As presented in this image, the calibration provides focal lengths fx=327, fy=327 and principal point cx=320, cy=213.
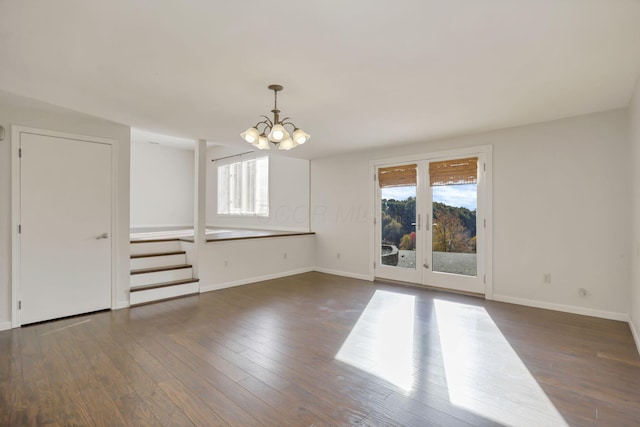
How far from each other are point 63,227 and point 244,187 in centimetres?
484

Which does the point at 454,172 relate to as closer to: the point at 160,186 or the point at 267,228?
the point at 267,228

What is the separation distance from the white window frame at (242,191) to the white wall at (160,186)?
0.86 metres

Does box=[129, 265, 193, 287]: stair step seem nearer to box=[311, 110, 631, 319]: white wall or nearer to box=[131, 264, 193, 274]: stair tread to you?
box=[131, 264, 193, 274]: stair tread

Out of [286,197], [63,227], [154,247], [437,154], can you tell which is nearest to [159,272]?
[154,247]

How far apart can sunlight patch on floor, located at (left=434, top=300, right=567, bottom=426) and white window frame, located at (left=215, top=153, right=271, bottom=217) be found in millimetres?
5450

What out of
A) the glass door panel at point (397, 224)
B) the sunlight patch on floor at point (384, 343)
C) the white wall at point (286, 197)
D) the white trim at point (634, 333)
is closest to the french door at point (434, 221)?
the glass door panel at point (397, 224)

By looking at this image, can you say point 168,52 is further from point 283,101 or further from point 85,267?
point 85,267

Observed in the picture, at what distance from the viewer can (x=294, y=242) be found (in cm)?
636

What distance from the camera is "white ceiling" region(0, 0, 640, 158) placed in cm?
184

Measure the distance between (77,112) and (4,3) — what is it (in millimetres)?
2143

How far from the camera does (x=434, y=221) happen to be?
16.5 ft

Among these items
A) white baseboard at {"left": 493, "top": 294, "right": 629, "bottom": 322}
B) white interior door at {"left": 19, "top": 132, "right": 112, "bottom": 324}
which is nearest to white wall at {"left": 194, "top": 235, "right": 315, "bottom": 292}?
white interior door at {"left": 19, "top": 132, "right": 112, "bottom": 324}

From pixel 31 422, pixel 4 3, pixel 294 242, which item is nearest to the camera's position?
pixel 4 3

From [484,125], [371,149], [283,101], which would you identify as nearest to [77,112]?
[283,101]
